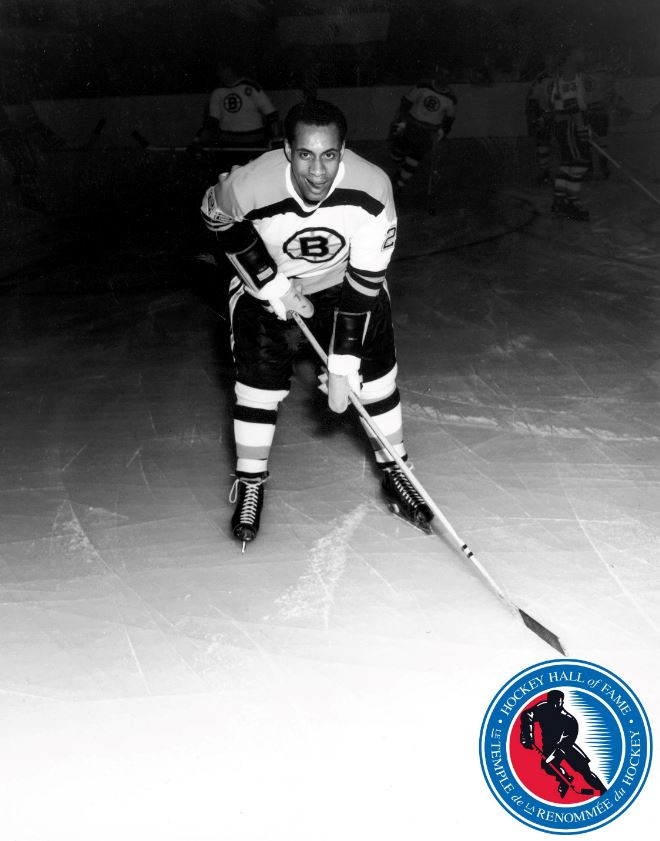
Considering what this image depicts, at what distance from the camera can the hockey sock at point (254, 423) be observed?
8.26ft

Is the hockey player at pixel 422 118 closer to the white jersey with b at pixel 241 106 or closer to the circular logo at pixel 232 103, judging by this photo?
the white jersey with b at pixel 241 106

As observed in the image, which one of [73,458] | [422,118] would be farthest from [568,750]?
[422,118]

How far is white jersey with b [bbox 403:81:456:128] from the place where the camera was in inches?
289

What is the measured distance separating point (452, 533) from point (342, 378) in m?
0.59

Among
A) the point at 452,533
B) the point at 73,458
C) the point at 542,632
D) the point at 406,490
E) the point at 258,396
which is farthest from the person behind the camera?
the point at 73,458

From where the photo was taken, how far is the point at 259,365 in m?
2.46

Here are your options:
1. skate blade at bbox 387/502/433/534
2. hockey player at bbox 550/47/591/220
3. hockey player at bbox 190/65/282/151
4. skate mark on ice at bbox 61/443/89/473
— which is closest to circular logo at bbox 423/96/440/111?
hockey player at bbox 550/47/591/220

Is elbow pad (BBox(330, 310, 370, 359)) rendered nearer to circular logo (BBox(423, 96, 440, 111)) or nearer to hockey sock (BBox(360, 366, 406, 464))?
hockey sock (BBox(360, 366, 406, 464))

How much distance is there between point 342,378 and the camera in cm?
235

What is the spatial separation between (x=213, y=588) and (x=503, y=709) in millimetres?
1024

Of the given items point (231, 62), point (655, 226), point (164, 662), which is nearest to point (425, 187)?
point (655, 226)

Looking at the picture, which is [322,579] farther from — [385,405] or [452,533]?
[385,405]

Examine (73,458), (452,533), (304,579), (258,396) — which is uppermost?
(258,396)

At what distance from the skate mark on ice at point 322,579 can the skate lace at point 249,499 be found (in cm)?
→ 24
